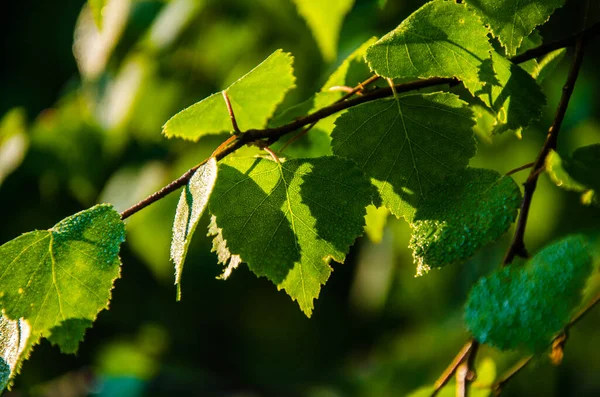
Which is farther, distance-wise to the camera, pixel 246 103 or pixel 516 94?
pixel 246 103

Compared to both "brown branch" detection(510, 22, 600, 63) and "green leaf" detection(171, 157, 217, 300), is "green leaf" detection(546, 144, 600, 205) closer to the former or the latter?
"brown branch" detection(510, 22, 600, 63)

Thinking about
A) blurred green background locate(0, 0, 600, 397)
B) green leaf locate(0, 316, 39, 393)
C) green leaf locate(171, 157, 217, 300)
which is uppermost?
green leaf locate(171, 157, 217, 300)

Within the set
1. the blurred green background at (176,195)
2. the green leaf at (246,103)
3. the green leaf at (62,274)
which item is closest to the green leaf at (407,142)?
the green leaf at (246,103)

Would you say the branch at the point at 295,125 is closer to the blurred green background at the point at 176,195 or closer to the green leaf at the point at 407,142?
the green leaf at the point at 407,142


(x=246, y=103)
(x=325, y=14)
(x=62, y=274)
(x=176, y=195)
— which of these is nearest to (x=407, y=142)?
(x=246, y=103)

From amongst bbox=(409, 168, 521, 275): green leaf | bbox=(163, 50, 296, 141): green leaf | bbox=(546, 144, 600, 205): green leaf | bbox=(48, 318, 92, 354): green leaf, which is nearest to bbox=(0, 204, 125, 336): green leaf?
bbox=(48, 318, 92, 354): green leaf

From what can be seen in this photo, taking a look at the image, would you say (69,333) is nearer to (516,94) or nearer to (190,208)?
(190,208)
